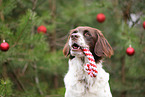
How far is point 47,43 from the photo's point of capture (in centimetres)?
419

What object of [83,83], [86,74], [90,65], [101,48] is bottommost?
[83,83]

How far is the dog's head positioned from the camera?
92.4 inches

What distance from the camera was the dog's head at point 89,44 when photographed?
235 cm


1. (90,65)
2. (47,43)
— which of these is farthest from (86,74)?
(47,43)

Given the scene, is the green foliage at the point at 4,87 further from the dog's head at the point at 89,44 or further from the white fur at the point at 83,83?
the dog's head at the point at 89,44

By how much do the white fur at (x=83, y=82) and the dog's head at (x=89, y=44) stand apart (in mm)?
53

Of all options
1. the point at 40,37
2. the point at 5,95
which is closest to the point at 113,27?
the point at 40,37

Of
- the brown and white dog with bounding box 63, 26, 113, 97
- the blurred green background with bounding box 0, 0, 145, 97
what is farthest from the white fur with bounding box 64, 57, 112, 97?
the blurred green background with bounding box 0, 0, 145, 97

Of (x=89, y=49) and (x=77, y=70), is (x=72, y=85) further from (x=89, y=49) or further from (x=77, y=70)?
(x=89, y=49)

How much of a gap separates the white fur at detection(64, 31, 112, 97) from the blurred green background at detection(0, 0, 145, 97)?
1.57 feet

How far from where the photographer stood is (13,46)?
306 cm

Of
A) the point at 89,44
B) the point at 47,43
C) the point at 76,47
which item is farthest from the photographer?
the point at 47,43

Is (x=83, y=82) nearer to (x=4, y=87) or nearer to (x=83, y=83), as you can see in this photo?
(x=83, y=83)

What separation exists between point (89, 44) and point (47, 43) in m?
1.86
